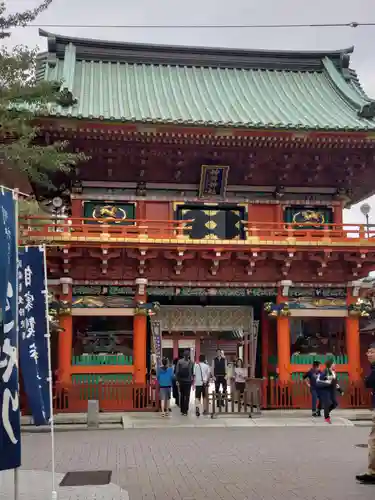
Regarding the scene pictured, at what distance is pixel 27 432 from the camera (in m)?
14.7

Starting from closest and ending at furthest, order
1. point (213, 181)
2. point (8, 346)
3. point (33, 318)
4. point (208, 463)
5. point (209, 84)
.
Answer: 1. point (8, 346)
2. point (33, 318)
3. point (208, 463)
4. point (213, 181)
5. point (209, 84)

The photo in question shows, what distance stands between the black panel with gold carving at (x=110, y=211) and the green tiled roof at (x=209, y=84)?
290cm

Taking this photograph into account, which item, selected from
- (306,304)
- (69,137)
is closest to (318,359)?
(306,304)

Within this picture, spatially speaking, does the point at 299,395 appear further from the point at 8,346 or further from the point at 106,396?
the point at 8,346

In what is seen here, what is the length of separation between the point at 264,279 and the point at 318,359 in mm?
3032

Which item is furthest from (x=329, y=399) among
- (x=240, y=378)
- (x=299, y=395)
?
(x=240, y=378)

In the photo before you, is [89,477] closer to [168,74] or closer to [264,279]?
[264,279]

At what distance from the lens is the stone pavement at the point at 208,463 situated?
26.1 ft

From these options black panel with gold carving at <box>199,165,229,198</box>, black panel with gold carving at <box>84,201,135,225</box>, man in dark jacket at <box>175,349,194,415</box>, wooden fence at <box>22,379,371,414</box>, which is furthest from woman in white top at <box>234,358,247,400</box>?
black panel with gold carving at <box>84,201,135,225</box>

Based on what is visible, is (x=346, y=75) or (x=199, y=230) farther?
(x=346, y=75)

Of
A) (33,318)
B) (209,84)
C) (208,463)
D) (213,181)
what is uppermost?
(209,84)

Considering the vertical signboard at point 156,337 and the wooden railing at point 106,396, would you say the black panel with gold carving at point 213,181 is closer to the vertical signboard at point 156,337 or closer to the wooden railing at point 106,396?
the vertical signboard at point 156,337

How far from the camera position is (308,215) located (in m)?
19.8

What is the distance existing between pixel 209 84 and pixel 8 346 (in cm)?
1914
